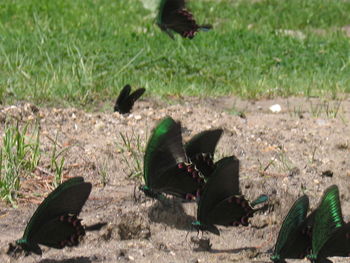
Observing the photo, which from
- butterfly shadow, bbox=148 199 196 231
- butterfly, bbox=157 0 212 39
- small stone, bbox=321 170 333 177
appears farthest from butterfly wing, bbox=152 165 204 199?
butterfly, bbox=157 0 212 39

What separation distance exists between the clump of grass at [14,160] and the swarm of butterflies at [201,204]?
65cm

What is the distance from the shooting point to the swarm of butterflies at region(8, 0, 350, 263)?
144 inches

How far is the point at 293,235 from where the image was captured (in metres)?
3.72

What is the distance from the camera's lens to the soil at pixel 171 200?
414 centimetres

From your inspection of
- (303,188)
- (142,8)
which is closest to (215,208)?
(303,188)

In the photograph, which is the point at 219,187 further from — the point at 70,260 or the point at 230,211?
the point at 70,260

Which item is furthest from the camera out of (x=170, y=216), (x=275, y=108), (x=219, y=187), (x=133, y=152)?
(x=275, y=108)

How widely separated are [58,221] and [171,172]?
27.0 inches

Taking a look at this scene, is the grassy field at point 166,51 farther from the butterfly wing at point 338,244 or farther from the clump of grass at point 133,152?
the butterfly wing at point 338,244

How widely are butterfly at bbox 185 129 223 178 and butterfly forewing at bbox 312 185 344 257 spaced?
885 mm

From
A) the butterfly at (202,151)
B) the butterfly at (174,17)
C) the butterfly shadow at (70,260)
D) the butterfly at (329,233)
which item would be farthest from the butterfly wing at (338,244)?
the butterfly at (174,17)

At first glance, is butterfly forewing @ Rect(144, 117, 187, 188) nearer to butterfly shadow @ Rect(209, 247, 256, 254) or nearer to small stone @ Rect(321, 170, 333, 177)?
butterfly shadow @ Rect(209, 247, 256, 254)

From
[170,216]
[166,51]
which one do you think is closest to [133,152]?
[170,216]

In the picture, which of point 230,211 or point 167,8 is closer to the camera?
point 230,211
